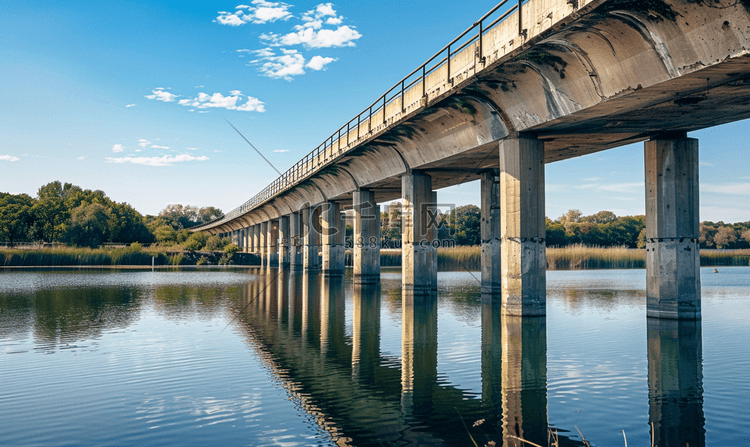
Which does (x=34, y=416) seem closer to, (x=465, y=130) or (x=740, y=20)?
(x=740, y=20)

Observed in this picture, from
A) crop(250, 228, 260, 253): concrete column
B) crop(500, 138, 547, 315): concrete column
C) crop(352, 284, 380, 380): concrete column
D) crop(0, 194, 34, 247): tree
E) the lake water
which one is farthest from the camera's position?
crop(0, 194, 34, 247): tree

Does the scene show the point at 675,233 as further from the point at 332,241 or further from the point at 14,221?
the point at 14,221

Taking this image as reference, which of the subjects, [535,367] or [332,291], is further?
[332,291]

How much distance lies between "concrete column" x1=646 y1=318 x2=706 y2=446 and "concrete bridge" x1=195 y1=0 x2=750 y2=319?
4.43 metres

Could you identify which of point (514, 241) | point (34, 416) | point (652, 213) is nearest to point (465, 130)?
point (514, 241)

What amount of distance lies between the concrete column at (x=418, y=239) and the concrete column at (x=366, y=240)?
825 centimetres

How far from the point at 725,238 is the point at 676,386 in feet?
338

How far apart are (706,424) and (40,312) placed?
21221 mm

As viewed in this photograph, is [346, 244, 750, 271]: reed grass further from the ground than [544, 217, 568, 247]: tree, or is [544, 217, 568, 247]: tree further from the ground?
[544, 217, 568, 247]: tree

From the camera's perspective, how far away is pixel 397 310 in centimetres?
2350

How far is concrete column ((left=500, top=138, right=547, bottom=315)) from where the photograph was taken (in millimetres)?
19906

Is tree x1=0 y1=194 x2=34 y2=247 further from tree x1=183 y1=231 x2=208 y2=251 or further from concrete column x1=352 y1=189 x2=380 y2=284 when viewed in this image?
concrete column x1=352 y1=189 x2=380 y2=284

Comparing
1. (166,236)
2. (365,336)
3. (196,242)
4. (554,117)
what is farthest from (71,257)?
(554,117)

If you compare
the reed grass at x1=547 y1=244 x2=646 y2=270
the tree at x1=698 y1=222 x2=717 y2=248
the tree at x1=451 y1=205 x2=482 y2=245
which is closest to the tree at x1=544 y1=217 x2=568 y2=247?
the tree at x1=451 y1=205 x2=482 y2=245
